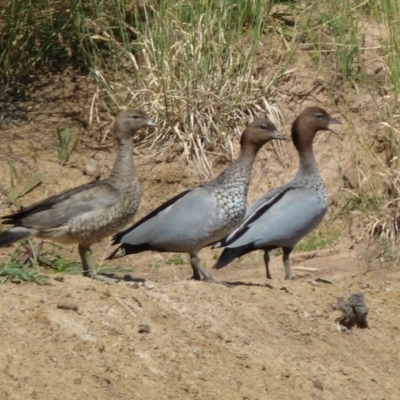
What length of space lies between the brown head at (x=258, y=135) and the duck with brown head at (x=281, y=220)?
16.6 inches

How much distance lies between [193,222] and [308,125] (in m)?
2.08

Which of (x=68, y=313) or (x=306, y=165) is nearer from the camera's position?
(x=68, y=313)

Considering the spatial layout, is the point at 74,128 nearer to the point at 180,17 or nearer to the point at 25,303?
the point at 180,17

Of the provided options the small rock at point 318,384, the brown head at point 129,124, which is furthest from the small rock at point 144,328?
the brown head at point 129,124

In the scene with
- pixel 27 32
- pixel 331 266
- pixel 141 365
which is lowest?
pixel 331 266

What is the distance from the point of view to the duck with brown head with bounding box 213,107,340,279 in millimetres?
8508

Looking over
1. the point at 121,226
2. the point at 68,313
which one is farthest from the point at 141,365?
the point at 121,226

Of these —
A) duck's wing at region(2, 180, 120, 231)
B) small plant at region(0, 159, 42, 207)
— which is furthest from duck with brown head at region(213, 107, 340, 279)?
small plant at region(0, 159, 42, 207)

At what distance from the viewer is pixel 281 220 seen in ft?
28.2

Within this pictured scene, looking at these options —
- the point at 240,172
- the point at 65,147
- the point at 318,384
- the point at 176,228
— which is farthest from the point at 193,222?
the point at 65,147

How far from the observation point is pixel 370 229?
10.3 m

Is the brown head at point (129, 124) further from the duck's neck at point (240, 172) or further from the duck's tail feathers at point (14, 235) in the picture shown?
the duck's tail feathers at point (14, 235)

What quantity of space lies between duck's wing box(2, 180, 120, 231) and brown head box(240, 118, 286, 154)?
53.0 inches

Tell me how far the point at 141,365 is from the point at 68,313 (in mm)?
508
